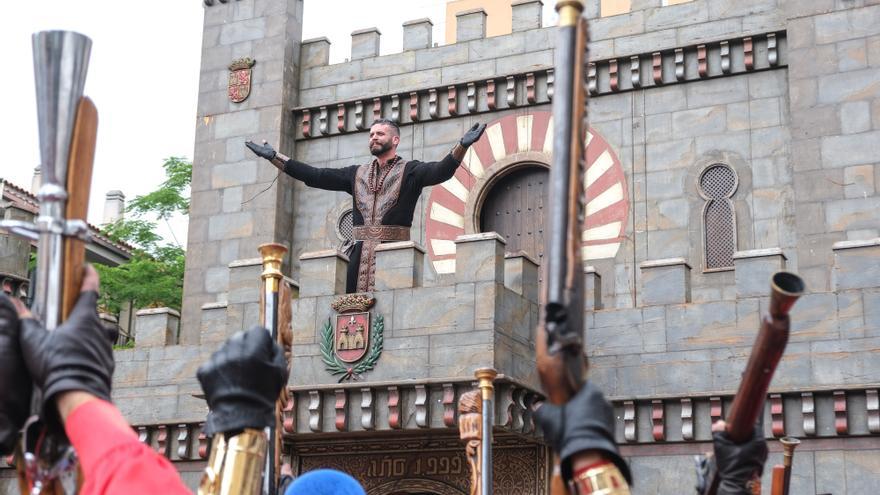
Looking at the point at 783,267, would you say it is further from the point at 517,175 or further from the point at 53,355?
the point at 53,355

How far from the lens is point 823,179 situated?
62.0 feet

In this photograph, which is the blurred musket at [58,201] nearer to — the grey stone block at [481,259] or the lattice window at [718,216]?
the grey stone block at [481,259]

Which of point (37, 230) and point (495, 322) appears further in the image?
point (495, 322)

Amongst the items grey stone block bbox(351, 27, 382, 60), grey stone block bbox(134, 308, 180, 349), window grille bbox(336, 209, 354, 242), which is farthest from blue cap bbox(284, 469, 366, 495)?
grey stone block bbox(351, 27, 382, 60)

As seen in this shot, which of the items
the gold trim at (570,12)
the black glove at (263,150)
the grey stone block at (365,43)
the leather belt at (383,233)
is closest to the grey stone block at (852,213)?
the leather belt at (383,233)

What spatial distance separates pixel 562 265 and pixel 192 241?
20.7 m

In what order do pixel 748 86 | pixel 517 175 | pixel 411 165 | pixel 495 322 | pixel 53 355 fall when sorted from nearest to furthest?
1. pixel 53 355
2. pixel 495 322
3. pixel 411 165
4. pixel 748 86
5. pixel 517 175

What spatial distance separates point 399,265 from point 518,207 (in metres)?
4.27

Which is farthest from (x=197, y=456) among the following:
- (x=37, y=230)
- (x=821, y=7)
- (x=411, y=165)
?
(x=37, y=230)

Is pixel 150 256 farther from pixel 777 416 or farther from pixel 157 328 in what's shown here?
pixel 777 416

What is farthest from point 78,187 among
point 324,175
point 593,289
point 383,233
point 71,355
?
point 324,175

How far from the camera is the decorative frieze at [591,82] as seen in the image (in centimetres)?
2031

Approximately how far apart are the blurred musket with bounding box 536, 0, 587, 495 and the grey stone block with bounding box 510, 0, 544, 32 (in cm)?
1947

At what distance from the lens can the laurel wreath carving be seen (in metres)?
17.7
